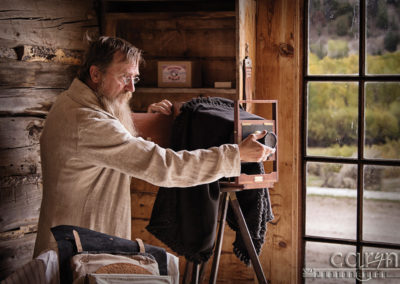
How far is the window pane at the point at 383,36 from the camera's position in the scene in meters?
3.04

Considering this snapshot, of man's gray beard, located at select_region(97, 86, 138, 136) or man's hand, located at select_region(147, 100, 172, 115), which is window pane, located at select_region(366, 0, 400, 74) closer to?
man's hand, located at select_region(147, 100, 172, 115)

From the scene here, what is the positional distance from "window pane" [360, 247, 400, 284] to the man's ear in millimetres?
2036

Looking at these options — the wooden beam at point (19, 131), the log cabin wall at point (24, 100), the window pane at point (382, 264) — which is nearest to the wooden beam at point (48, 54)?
the log cabin wall at point (24, 100)

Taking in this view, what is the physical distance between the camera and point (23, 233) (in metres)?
2.54

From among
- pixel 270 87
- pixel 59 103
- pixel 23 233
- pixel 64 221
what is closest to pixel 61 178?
pixel 64 221

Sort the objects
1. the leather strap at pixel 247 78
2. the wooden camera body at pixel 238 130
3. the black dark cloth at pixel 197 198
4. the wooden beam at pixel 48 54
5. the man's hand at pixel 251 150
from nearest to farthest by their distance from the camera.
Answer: the man's hand at pixel 251 150 < the wooden camera body at pixel 238 130 < the black dark cloth at pixel 197 198 < the wooden beam at pixel 48 54 < the leather strap at pixel 247 78

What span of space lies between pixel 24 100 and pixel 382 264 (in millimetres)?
2343

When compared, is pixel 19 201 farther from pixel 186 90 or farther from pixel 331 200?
pixel 331 200

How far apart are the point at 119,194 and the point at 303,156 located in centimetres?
143

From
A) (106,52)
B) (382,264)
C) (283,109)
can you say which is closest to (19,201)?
(106,52)

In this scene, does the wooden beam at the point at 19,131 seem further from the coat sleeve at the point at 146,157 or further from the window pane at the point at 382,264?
the window pane at the point at 382,264

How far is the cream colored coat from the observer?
2078 mm

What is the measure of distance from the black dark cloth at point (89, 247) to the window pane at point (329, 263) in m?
1.79

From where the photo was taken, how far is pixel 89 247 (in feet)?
5.70
